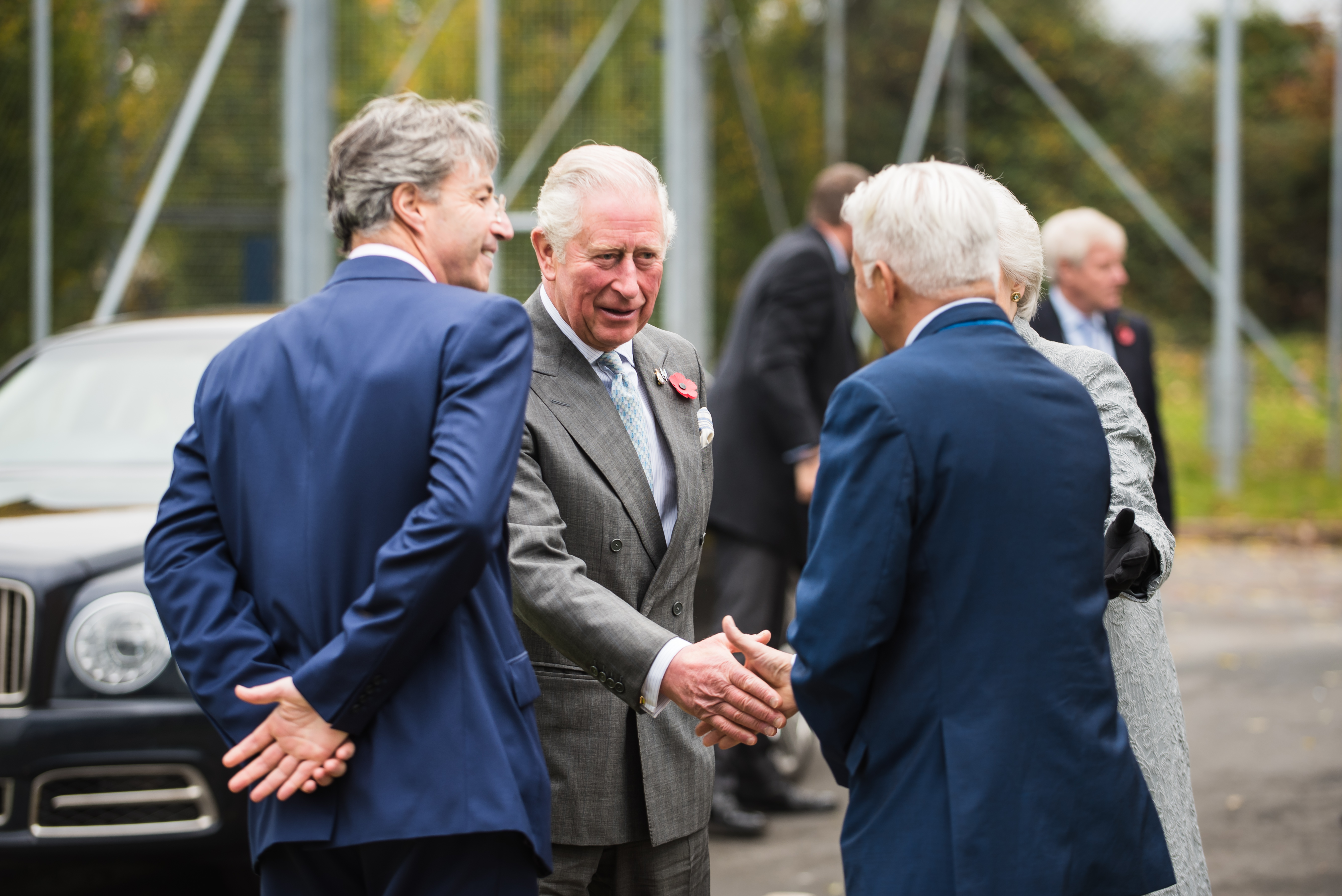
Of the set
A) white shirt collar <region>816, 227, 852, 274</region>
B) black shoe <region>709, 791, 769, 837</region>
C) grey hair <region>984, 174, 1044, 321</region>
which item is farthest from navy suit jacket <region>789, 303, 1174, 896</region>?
white shirt collar <region>816, 227, 852, 274</region>

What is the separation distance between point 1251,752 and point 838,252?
2927 millimetres

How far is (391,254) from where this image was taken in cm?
221

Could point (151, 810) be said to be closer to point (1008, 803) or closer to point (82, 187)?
point (1008, 803)

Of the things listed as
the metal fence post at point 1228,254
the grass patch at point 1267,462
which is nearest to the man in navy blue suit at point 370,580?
the grass patch at point 1267,462

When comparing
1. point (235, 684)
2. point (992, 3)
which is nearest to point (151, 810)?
point (235, 684)

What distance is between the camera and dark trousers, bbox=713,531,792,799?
17.5ft

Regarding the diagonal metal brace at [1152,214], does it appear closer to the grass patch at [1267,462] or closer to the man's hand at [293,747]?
the grass patch at [1267,462]

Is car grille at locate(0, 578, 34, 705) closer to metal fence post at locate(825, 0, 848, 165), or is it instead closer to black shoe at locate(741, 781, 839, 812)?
black shoe at locate(741, 781, 839, 812)

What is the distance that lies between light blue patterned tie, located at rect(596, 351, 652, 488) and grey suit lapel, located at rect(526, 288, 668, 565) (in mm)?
49

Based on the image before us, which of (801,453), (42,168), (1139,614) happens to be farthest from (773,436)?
(42,168)

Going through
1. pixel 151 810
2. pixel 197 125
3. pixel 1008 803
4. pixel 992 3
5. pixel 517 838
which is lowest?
pixel 151 810

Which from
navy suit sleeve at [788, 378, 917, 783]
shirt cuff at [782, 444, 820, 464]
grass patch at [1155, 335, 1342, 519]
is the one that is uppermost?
navy suit sleeve at [788, 378, 917, 783]

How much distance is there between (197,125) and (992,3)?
71.6 ft

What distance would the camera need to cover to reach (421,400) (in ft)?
6.72
